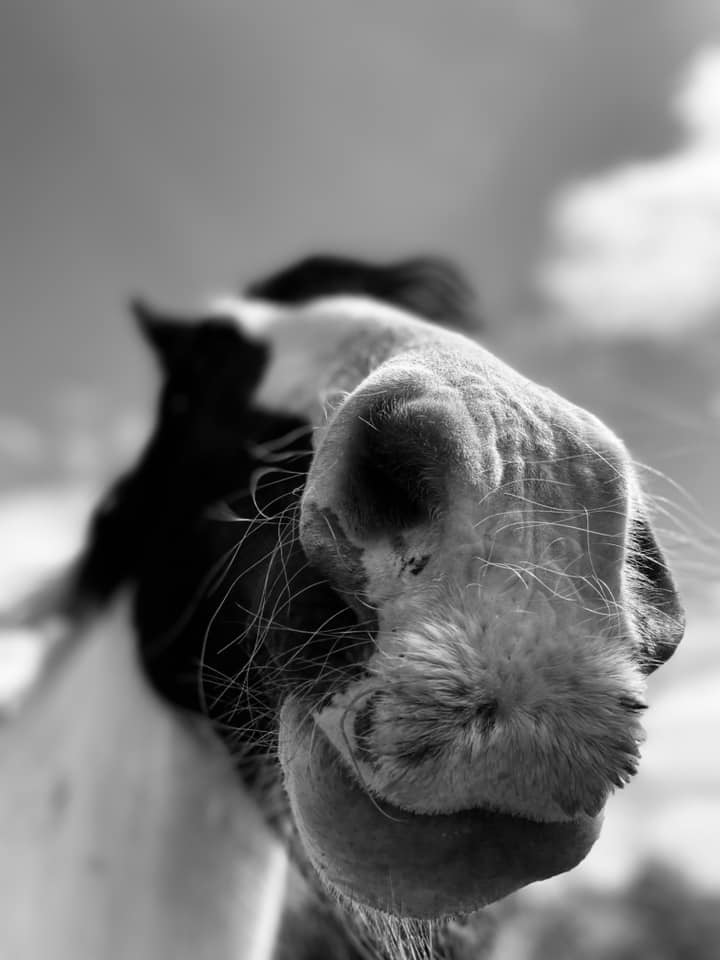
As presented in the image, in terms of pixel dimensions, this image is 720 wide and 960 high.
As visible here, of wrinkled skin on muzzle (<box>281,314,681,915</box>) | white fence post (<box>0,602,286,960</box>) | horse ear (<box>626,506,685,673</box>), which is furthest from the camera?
white fence post (<box>0,602,286,960</box>)

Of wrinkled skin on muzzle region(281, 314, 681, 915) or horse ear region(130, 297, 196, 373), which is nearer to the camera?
wrinkled skin on muzzle region(281, 314, 681, 915)

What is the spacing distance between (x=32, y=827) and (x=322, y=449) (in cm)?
140

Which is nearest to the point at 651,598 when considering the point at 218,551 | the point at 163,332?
the point at 218,551

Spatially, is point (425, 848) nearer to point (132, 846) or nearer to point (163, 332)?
point (132, 846)

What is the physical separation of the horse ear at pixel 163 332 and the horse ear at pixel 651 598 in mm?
1400

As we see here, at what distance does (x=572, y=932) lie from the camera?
14.2 metres

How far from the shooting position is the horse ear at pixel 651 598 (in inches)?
37.1

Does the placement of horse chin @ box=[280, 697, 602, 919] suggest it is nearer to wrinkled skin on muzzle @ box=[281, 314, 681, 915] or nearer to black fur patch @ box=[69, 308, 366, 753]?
wrinkled skin on muzzle @ box=[281, 314, 681, 915]

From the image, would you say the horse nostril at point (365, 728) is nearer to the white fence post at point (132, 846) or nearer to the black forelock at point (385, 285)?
the white fence post at point (132, 846)

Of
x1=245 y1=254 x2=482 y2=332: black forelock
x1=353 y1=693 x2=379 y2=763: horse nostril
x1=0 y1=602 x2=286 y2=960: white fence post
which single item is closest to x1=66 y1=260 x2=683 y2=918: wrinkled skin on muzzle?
x1=353 y1=693 x2=379 y2=763: horse nostril

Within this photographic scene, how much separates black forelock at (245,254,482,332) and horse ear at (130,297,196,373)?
0.24 m

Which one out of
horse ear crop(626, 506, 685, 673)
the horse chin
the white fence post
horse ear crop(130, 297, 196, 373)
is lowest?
the white fence post

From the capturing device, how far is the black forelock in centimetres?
210

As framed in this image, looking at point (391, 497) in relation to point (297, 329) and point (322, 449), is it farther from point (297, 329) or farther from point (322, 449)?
point (297, 329)
